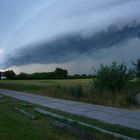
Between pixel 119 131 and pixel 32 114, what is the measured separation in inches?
157

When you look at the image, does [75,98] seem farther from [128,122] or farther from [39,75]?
[39,75]

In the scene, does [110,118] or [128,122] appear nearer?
[128,122]

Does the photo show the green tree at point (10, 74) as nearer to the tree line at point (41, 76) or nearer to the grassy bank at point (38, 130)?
the tree line at point (41, 76)

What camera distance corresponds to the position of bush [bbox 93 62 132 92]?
16.7 metres

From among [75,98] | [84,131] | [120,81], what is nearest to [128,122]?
[84,131]

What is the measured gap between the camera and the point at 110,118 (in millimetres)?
9266

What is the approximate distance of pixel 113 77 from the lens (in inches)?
656

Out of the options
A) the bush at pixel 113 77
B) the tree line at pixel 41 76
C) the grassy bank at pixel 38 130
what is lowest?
the grassy bank at pixel 38 130

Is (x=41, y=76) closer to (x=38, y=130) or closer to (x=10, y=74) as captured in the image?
(x=10, y=74)

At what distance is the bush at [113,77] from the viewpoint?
1669 centimetres

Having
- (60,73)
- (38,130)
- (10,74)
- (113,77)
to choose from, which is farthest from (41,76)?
(38,130)

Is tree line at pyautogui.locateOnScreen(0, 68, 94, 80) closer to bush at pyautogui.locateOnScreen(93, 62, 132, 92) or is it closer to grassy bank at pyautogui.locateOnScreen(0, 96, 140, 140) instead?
bush at pyautogui.locateOnScreen(93, 62, 132, 92)

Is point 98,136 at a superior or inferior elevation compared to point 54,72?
inferior

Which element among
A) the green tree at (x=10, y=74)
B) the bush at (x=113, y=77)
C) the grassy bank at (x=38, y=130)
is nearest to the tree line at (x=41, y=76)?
the green tree at (x=10, y=74)
